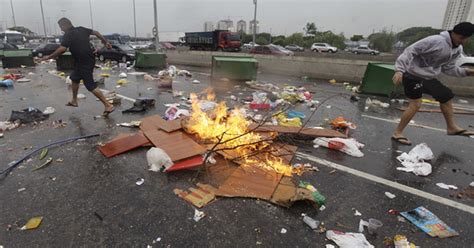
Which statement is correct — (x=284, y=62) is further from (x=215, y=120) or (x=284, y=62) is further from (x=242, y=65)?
(x=215, y=120)

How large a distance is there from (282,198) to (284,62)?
1275 cm

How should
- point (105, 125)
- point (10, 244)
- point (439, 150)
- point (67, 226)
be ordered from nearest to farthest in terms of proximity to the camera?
point (10, 244), point (67, 226), point (439, 150), point (105, 125)

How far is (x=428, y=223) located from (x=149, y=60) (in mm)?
14999

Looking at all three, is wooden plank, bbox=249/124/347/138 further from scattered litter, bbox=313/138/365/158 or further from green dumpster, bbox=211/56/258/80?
green dumpster, bbox=211/56/258/80

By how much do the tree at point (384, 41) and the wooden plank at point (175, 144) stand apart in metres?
61.2

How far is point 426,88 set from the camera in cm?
434

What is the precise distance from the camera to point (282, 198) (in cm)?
279

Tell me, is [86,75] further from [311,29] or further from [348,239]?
[311,29]

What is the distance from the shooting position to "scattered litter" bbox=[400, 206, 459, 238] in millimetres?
2418

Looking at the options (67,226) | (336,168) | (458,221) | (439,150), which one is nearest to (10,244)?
(67,226)

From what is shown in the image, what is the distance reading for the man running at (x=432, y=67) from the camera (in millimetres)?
4160

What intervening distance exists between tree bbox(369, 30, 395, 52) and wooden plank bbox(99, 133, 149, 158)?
6147cm

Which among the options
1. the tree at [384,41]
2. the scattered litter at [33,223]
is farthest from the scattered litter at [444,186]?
the tree at [384,41]

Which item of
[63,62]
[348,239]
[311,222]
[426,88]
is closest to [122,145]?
A: [311,222]
